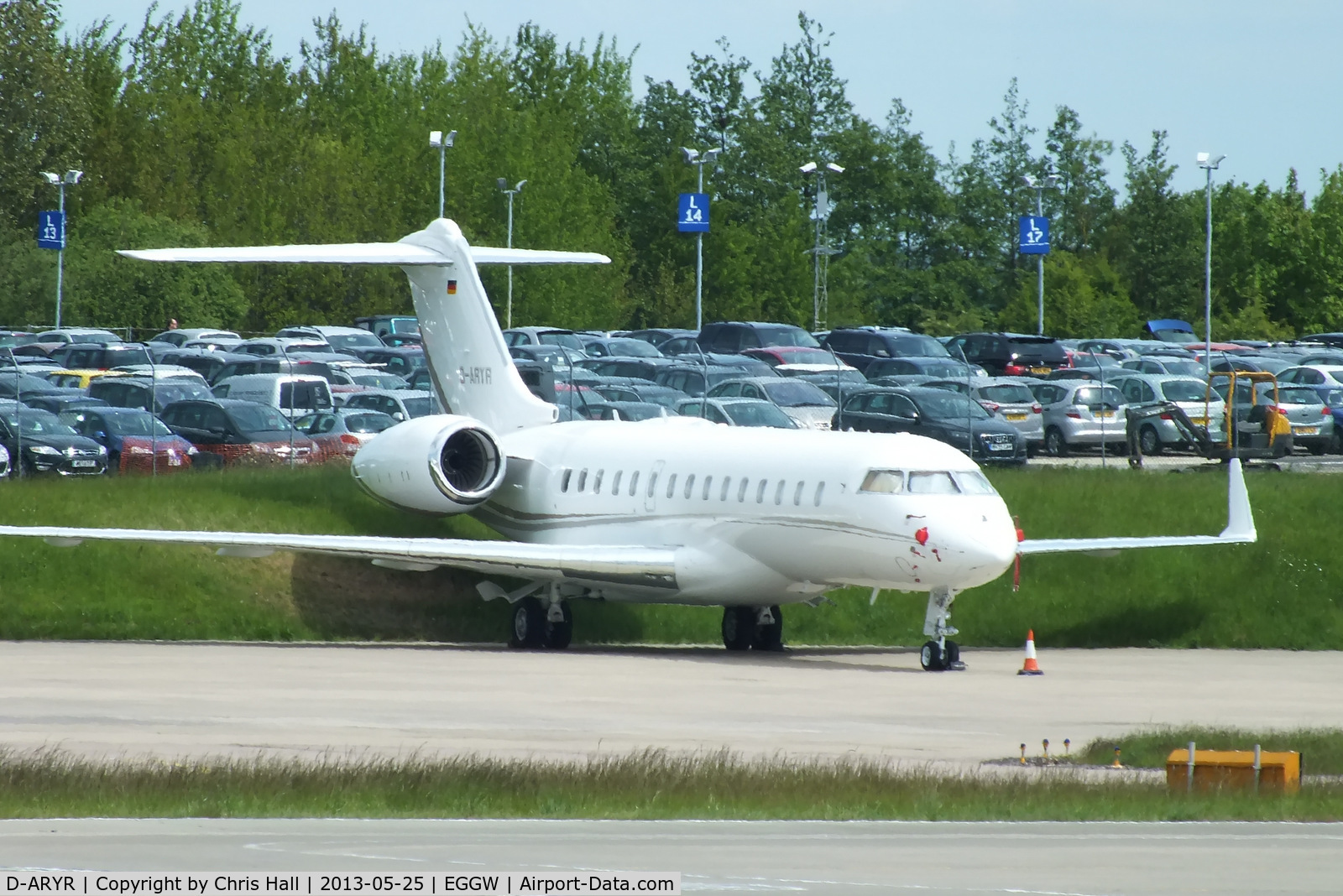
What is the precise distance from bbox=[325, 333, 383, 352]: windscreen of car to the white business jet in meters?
37.2

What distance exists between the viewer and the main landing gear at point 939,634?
2591 centimetres

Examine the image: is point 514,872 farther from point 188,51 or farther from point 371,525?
point 188,51

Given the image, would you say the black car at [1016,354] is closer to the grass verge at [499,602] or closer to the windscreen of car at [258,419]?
the windscreen of car at [258,419]

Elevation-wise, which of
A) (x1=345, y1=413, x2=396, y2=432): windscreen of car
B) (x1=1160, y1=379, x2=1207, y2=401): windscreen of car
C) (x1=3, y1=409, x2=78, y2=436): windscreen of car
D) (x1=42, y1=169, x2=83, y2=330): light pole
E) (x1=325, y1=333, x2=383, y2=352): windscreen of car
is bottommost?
(x1=3, y1=409, x2=78, y2=436): windscreen of car

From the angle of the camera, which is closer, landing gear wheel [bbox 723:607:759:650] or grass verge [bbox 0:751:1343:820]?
grass verge [bbox 0:751:1343:820]

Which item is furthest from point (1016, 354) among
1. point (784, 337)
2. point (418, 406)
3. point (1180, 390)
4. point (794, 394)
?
point (418, 406)

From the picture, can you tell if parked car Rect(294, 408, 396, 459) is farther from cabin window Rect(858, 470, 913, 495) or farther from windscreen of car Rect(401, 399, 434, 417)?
cabin window Rect(858, 470, 913, 495)

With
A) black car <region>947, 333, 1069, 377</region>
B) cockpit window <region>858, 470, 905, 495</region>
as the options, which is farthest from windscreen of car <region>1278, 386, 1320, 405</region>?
cockpit window <region>858, 470, 905, 495</region>

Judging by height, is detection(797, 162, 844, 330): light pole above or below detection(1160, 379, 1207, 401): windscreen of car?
above

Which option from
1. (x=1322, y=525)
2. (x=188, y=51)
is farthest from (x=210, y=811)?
(x=188, y=51)

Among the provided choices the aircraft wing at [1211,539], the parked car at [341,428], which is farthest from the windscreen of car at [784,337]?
the aircraft wing at [1211,539]

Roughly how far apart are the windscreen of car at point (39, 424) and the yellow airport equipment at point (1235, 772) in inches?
1209

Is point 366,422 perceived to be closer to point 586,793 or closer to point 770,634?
point 770,634

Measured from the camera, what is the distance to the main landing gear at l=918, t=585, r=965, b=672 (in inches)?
1020
